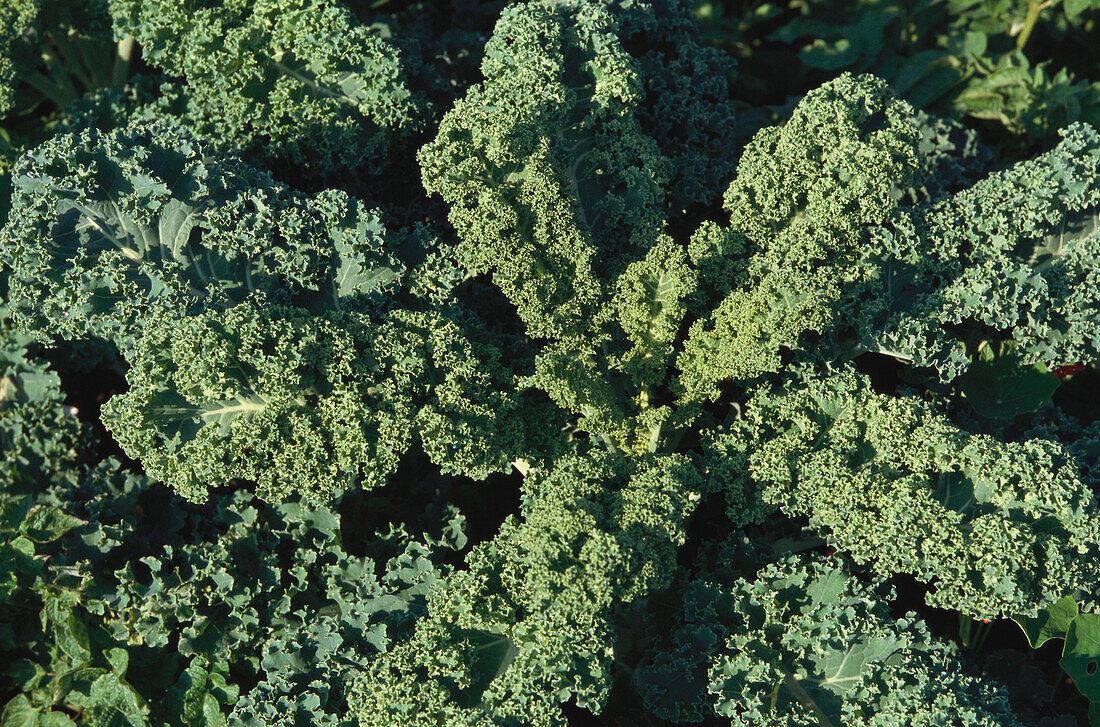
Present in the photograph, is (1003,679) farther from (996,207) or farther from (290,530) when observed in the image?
(290,530)

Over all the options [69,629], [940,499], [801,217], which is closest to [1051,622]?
[940,499]

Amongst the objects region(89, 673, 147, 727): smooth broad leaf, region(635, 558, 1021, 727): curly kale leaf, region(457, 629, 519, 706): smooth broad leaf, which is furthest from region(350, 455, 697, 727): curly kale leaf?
region(89, 673, 147, 727): smooth broad leaf

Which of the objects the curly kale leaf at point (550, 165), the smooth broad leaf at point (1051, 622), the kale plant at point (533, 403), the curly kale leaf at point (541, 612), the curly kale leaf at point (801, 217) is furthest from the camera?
the curly kale leaf at point (550, 165)

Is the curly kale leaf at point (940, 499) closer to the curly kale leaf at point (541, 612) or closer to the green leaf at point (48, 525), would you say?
the curly kale leaf at point (541, 612)

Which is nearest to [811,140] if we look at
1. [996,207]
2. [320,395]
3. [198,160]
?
[996,207]

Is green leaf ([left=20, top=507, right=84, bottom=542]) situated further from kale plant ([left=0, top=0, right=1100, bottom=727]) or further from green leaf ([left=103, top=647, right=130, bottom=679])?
green leaf ([left=103, top=647, right=130, bottom=679])

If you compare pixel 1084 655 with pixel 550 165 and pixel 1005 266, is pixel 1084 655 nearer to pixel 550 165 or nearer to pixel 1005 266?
pixel 1005 266

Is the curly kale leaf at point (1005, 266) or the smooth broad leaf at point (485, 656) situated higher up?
the curly kale leaf at point (1005, 266)

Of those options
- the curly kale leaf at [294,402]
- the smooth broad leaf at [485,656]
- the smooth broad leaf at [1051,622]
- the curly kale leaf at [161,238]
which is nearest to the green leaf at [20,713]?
the curly kale leaf at [294,402]
